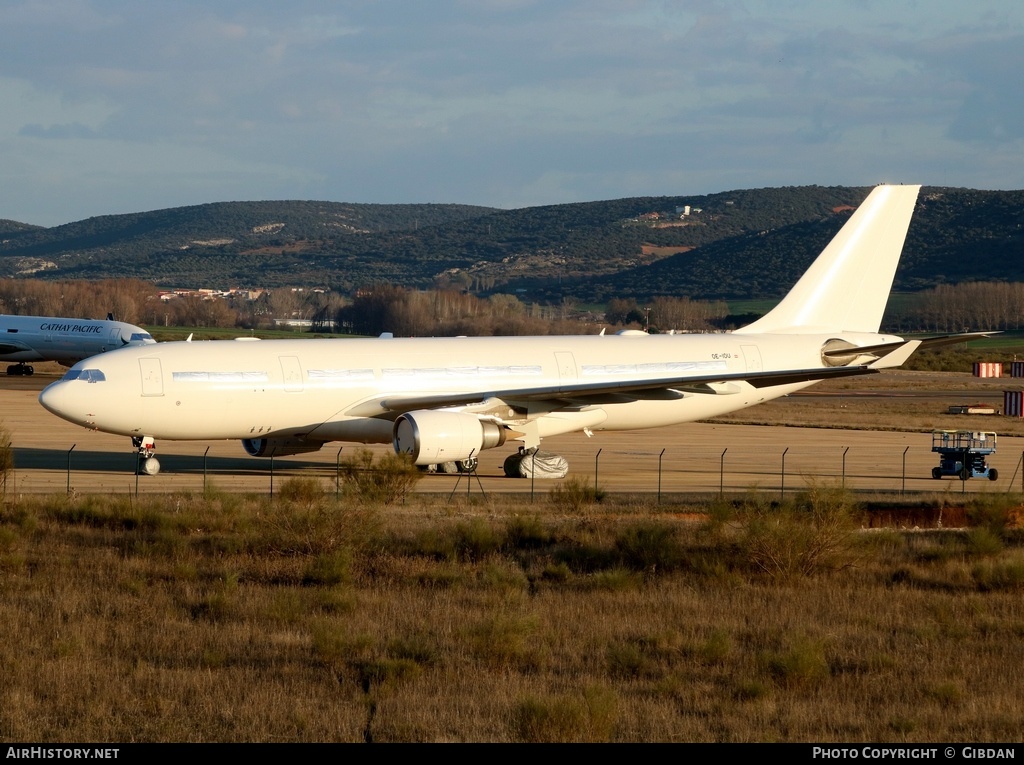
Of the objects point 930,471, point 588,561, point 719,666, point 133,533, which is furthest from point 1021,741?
point 930,471

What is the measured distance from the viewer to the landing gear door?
30.8 m

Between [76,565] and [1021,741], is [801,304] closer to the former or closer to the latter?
[76,565]

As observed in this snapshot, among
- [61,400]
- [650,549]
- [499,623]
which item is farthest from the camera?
[61,400]

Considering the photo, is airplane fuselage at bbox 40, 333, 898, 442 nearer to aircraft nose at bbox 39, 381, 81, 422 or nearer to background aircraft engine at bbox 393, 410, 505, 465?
aircraft nose at bbox 39, 381, 81, 422

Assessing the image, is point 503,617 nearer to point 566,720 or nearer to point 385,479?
point 566,720

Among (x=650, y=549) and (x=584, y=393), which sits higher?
(x=584, y=393)

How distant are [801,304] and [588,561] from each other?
21.4 meters

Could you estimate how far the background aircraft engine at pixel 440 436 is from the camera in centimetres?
3055

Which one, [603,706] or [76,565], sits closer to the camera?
[603,706]

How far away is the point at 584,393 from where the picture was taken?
33.2 metres

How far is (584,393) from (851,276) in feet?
40.5

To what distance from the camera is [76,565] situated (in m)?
20.2

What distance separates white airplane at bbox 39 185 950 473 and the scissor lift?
3.00 metres

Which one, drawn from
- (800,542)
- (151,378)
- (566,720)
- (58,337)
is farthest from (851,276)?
(58,337)
